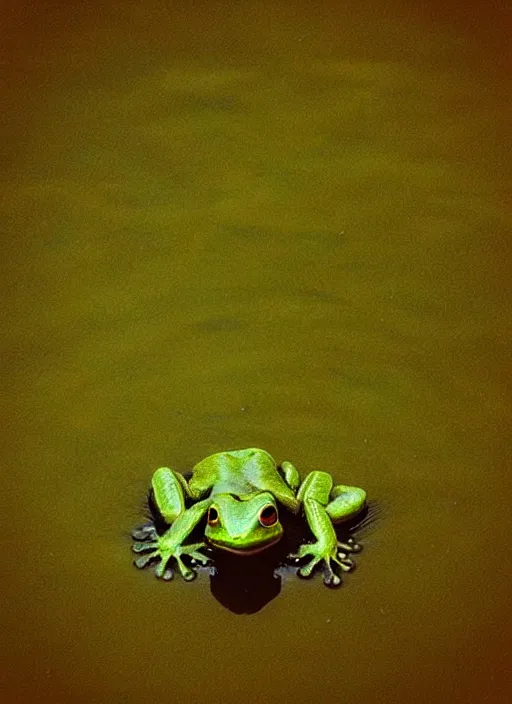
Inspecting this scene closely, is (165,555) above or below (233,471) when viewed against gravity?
below

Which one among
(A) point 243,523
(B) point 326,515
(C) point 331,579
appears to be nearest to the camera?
(A) point 243,523

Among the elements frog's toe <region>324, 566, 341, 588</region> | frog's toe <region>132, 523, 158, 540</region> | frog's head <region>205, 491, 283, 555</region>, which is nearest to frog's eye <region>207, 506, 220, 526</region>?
frog's head <region>205, 491, 283, 555</region>

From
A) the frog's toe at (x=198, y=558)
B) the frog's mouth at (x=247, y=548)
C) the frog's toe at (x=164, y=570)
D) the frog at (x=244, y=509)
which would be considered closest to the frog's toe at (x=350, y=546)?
the frog at (x=244, y=509)

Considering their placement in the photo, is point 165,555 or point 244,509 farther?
point 165,555

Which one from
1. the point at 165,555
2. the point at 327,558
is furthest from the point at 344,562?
the point at 165,555

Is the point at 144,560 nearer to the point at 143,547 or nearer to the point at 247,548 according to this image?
the point at 143,547

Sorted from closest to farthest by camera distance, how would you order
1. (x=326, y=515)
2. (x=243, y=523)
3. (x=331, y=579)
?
(x=243, y=523)
(x=331, y=579)
(x=326, y=515)

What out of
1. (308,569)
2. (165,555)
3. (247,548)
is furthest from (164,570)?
(308,569)
